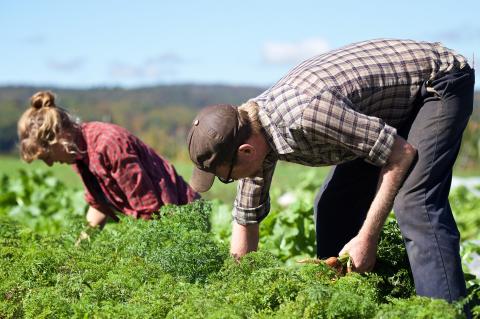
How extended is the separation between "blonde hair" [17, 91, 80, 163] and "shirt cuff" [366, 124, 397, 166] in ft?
7.97

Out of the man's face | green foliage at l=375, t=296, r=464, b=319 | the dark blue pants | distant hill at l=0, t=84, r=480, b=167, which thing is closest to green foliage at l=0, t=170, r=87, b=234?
the man's face

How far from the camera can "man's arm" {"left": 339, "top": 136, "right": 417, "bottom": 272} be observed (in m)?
3.53

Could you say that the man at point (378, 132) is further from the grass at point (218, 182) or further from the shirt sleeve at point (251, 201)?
the grass at point (218, 182)

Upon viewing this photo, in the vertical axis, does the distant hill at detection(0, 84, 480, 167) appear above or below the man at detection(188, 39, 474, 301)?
below

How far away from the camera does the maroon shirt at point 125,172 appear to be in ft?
17.1

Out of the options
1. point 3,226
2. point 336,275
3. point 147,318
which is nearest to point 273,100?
point 336,275

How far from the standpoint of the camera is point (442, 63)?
379cm

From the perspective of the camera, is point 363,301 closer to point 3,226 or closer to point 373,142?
point 373,142

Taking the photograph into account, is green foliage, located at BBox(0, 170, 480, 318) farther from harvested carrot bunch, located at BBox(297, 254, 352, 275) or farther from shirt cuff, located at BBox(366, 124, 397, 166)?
shirt cuff, located at BBox(366, 124, 397, 166)

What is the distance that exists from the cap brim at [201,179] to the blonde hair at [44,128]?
153 centimetres

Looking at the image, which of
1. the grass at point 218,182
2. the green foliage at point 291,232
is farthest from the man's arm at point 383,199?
the grass at point 218,182

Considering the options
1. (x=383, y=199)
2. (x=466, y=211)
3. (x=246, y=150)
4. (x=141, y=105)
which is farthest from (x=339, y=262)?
(x=141, y=105)

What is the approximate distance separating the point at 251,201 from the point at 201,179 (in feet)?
1.25

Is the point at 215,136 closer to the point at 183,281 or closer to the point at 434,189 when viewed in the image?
the point at 183,281
